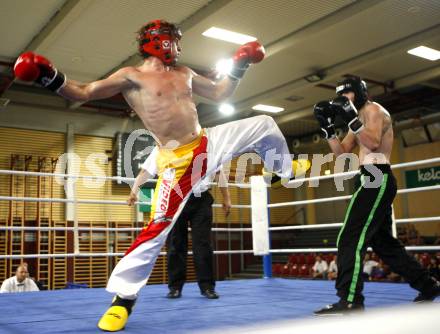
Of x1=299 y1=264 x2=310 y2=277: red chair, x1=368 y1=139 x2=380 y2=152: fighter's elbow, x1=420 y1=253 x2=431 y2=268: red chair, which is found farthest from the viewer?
x1=299 y1=264 x2=310 y2=277: red chair

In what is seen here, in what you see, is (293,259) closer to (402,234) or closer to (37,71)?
(402,234)

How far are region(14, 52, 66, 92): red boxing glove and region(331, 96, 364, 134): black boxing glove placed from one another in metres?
1.32

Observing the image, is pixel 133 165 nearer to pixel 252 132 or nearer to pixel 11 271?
pixel 11 271

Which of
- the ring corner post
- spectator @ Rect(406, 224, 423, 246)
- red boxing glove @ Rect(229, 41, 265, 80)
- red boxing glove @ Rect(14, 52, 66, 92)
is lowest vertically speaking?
spectator @ Rect(406, 224, 423, 246)

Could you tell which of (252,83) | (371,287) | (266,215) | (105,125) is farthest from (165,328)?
(105,125)

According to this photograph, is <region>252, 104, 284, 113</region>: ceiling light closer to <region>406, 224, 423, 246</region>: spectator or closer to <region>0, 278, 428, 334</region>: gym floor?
<region>406, 224, 423, 246</region>: spectator

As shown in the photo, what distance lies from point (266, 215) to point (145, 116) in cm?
240

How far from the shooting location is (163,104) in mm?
2293

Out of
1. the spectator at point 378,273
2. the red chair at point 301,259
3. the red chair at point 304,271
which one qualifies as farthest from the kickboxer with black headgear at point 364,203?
the red chair at point 301,259

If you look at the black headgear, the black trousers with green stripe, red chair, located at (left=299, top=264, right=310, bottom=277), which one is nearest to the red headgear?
the black headgear

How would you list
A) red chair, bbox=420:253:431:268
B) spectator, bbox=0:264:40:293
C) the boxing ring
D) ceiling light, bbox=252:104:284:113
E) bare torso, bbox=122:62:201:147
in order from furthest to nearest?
ceiling light, bbox=252:104:284:113
red chair, bbox=420:253:431:268
spectator, bbox=0:264:40:293
bare torso, bbox=122:62:201:147
the boxing ring

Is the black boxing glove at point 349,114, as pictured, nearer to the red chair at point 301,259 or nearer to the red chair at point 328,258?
the red chair at point 328,258

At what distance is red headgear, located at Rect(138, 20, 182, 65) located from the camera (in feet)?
7.72

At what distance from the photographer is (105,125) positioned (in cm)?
1095
